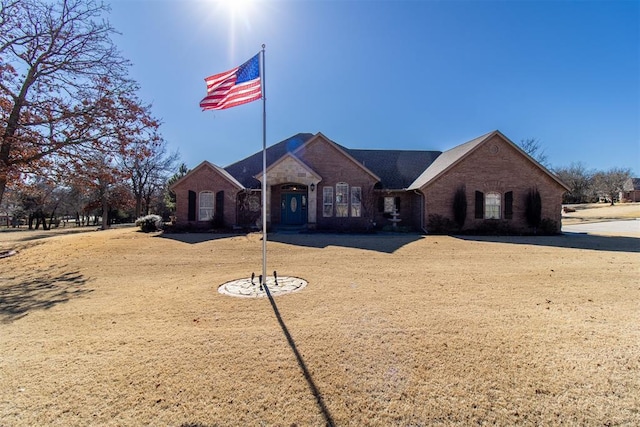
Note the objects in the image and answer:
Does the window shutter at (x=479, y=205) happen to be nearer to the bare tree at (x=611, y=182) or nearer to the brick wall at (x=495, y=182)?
the brick wall at (x=495, y=182)

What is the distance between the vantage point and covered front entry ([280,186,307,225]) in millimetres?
21969

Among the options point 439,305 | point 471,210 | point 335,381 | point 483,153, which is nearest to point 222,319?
point 335,381

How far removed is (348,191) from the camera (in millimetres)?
21141

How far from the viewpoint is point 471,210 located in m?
20.1

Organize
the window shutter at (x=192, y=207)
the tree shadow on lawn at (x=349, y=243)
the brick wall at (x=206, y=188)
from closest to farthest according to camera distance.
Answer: the tree shadow on lawn at (x=349, y=243), the brick wall at (x=206, y=188), the window shutter at (x=192, y=207)

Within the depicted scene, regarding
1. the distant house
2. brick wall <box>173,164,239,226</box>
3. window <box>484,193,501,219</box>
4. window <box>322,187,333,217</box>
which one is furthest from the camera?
the distant house

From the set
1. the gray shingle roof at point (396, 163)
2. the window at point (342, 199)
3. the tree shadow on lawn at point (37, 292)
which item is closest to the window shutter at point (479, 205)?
the gray shingle roof at point (396, 163)

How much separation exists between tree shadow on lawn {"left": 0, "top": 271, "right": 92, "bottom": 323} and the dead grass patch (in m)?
0.07

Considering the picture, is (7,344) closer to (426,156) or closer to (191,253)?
(191,253)

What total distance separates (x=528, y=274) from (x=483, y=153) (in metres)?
13.8

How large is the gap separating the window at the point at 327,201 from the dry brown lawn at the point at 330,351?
493 inches

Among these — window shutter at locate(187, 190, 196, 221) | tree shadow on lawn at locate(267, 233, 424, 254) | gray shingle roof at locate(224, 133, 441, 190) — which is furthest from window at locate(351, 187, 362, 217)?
window shutter at locate(187, 190, 196, 221)

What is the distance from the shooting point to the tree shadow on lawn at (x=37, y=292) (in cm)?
612

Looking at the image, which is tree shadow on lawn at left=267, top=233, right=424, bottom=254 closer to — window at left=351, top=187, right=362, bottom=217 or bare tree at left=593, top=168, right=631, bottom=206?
window at left=351, top=187, right=362, bottom=217
